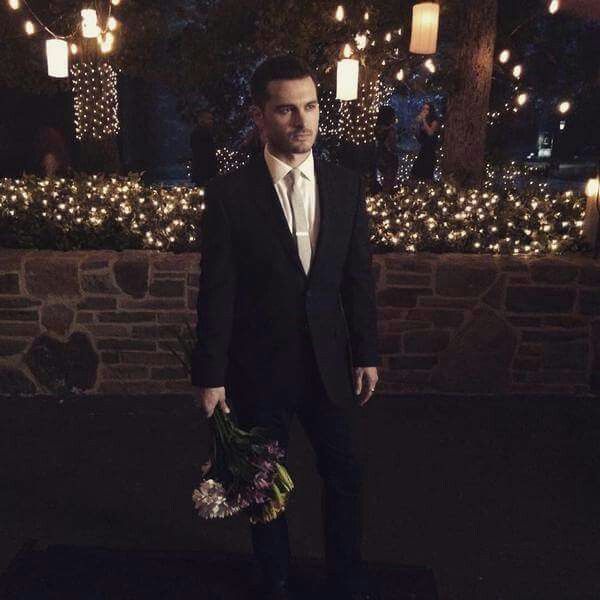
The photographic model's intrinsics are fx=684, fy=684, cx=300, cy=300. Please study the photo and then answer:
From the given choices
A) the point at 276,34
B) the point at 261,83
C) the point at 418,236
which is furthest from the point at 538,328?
the point at 276,34

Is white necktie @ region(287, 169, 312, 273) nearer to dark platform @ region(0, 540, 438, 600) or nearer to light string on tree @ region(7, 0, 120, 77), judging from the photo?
dark platform @ region(0, 540, 438, 600)

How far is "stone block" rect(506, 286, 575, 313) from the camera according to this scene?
502cm

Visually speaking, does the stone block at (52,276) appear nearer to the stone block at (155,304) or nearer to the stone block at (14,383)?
the stone block at (155,304)

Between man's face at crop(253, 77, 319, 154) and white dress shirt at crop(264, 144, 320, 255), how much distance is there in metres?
0.07

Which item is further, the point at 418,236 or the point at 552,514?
the point at 418,236

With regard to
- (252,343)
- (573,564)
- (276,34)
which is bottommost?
(573,564)

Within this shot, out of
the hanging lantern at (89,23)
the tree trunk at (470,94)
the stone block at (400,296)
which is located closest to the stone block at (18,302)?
the stone block at (400,296)

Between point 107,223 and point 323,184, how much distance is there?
335 centimetres

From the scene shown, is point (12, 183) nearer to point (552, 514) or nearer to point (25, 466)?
→ point (25, 466)

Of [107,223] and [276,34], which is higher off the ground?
[276,34]

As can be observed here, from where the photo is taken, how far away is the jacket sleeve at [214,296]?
2.46 metres

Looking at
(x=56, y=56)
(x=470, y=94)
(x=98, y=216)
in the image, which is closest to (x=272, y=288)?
(x=98, y=216)

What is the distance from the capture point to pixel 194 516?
3.66m

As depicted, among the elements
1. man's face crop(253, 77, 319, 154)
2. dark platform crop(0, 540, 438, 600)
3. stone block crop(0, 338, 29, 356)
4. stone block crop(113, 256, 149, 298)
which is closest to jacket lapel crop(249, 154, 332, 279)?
man's face crop(253, 77, 319, 154)
